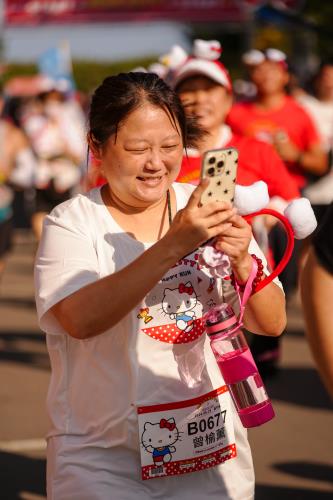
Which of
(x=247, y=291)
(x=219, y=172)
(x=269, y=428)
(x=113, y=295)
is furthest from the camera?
(x=269, y=428)

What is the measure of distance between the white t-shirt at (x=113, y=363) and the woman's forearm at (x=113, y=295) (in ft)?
0.33

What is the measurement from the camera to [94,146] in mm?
3113

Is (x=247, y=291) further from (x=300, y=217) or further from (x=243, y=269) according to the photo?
(x=300, y=217)

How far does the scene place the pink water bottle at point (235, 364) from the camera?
9.49 ft

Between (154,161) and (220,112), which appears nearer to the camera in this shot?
(154,161)

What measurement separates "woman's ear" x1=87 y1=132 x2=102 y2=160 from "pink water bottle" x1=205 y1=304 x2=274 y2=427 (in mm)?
529

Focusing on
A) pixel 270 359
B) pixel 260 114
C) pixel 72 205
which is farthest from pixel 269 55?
pixel 72 205

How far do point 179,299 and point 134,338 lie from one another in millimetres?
152

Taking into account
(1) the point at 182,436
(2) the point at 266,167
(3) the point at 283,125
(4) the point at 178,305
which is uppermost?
(4) the point at 178,305

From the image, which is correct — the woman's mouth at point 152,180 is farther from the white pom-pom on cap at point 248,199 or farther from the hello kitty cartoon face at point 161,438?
the hello kitty cartoon face at point 161,438

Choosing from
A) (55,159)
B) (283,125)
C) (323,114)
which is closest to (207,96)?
(283,125)

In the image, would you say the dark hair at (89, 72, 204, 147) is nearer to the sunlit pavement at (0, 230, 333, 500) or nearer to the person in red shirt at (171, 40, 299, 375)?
the person in red shirt at (171, 40, 299, 375)

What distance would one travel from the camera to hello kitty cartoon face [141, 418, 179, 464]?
2959 millimetres

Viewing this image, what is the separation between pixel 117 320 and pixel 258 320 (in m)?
0.39
